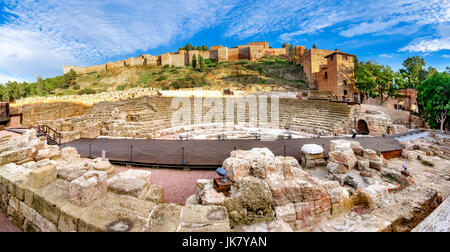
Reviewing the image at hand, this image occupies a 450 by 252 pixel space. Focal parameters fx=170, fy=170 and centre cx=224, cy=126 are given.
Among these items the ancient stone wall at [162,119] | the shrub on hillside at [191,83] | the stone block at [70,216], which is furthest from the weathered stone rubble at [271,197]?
the shrub on hillside at [191,83]

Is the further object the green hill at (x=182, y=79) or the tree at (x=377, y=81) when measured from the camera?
the green hill at (x=182, y=79)

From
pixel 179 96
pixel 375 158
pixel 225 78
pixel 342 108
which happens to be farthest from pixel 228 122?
pixel 225 78

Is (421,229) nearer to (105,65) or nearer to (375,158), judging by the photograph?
(375,158)

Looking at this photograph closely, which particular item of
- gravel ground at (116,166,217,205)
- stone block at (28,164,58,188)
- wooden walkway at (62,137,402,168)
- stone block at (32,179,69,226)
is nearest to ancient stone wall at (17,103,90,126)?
wooden walkway at (62,137,402,168)

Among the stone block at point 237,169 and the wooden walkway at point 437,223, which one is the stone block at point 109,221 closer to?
the stone block at point 237,169

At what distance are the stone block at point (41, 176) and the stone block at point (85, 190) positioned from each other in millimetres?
1235

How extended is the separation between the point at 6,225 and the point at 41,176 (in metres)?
1.73

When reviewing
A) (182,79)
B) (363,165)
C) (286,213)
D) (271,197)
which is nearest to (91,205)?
(271,197)

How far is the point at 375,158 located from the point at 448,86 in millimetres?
17365

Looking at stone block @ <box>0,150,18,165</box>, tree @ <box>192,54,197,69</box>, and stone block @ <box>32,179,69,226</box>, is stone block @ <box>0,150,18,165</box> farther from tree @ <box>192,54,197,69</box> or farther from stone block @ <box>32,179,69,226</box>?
tree @ <box>192,54,197,69</box>

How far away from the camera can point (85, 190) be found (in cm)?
Answer: 282

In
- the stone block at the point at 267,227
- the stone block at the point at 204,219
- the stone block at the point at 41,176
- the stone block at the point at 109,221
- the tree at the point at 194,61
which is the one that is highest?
the tree at the point at 194,61

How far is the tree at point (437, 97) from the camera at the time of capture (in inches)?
621

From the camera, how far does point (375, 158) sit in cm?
692
